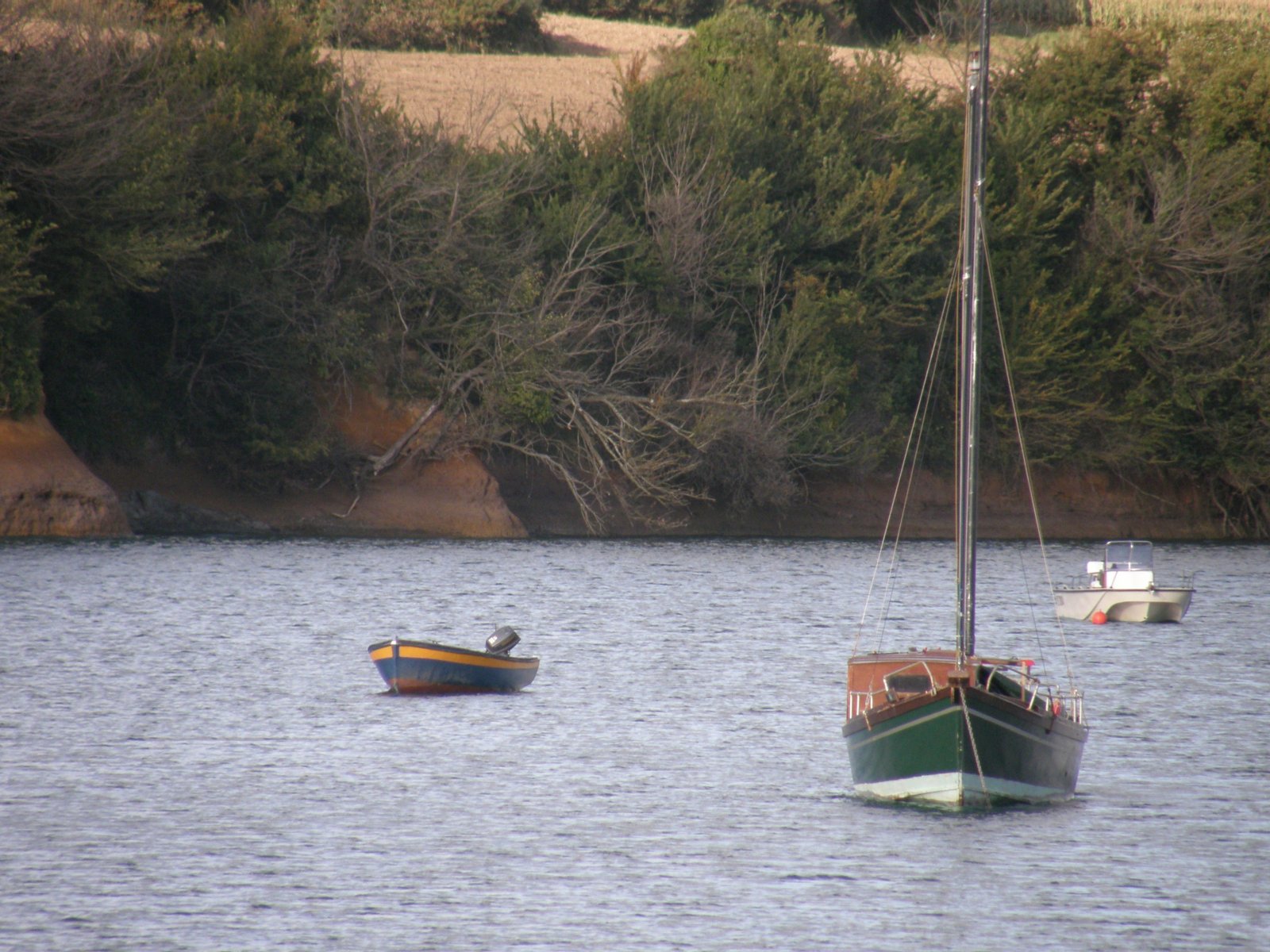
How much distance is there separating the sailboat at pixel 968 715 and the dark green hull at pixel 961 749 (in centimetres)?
1

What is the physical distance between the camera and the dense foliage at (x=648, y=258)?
55.8m

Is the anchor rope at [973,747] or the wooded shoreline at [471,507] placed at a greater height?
the anchor rope at [973,747]

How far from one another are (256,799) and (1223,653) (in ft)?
79.7

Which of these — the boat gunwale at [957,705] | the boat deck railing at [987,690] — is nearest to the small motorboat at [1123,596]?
the boat deck railing at [987,690]

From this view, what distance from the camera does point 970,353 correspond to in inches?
834

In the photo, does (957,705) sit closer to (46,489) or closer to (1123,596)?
(1123,596)

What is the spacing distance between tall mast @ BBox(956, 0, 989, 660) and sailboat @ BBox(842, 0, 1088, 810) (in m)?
0.02

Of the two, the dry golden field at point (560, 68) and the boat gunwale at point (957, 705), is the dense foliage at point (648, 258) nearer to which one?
the dry golden field at point (560, 68)

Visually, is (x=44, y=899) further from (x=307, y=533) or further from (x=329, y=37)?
(x=329, y=37)

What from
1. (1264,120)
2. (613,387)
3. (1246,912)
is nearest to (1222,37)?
(1264,120)

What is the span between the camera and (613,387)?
64.0 m

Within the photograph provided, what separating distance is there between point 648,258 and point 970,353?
46156mm

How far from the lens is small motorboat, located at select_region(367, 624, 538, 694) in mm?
29047

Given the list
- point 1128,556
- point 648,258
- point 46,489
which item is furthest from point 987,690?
point 648,258
